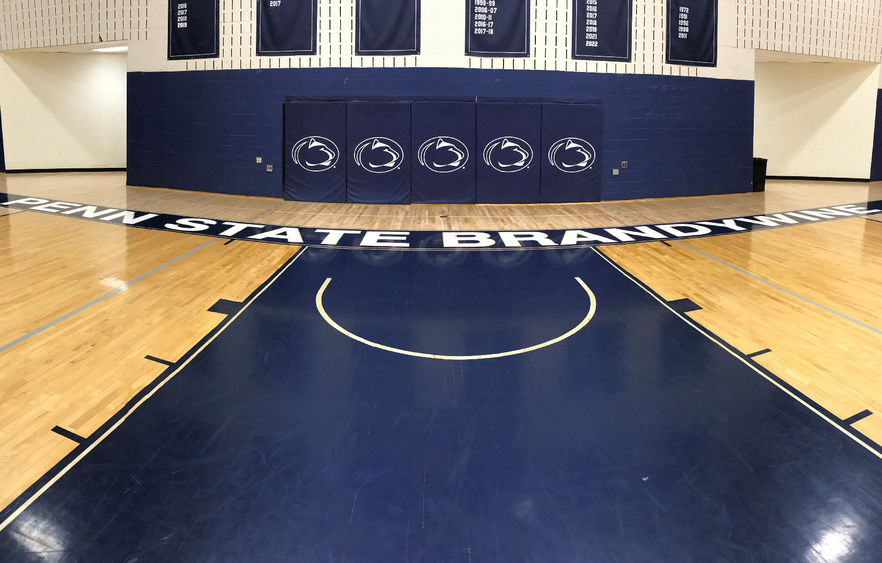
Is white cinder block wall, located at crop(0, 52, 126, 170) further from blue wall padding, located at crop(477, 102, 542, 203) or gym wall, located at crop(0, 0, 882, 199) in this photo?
blue wall padding, located at crop(477, 102, 542, 203)

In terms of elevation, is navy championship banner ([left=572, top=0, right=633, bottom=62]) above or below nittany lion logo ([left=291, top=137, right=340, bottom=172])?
above

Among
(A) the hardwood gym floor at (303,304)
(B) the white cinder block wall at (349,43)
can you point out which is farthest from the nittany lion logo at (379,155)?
(B) the white cinder block wall at (349,43)

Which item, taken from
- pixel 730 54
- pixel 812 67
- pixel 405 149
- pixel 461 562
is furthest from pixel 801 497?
pixel 812 67

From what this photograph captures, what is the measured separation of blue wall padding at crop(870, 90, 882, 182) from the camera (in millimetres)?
17542

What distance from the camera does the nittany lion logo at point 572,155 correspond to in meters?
13.1

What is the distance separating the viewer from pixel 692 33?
44.9 ft

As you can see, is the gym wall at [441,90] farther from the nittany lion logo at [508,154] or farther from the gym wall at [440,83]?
the nittany lion logo at [508,154]

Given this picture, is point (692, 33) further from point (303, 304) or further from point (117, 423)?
point (117, 423)

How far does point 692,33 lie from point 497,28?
4.53m

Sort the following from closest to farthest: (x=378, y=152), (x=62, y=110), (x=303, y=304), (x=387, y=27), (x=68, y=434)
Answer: (x=68, y=434), (x=303, y=304), (x=387, y=27), (x=378, y=152), (x=62, y=110)

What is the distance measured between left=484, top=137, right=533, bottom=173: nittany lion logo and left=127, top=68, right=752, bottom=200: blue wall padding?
0.95 meters

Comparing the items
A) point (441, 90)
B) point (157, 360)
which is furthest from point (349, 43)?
point (157, 360)

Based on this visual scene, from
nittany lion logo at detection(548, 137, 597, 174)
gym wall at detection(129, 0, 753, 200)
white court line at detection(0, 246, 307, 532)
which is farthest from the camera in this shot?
nittany lion logo at detection(548, 137, 597, 174)

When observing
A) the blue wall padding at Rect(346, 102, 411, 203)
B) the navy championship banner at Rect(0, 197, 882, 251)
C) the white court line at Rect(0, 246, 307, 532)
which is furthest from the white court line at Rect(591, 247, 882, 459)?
the blue wall padding at Rect(346, 102, 411, 203)
